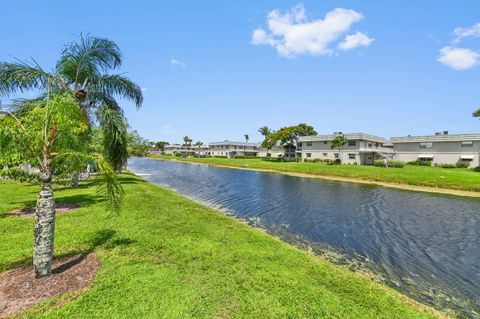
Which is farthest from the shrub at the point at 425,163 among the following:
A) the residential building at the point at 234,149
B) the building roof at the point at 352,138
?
the residential building at the point at 234,149

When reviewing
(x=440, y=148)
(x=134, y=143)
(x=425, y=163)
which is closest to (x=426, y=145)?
(x=440, y=148)

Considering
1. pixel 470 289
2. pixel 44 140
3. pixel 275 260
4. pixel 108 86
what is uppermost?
pixel 108 86

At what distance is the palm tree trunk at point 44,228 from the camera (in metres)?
5.43

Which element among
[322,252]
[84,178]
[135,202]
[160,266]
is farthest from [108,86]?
[322,252]

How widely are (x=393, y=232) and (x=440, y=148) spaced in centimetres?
4557

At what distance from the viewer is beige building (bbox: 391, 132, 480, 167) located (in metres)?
42.2

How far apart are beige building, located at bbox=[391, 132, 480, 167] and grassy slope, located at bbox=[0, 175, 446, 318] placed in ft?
169

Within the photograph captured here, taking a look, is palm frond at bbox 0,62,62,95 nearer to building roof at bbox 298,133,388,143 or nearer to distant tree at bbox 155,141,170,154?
building roof at bbox 298,133,388,143

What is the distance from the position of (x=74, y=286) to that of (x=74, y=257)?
5.65 ft

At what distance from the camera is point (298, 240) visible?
10.9 metres

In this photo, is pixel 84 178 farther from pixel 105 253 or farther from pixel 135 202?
pixel 105 253

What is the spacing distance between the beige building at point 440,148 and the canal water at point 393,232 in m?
29.0

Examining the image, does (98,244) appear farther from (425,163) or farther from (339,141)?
(425,163)

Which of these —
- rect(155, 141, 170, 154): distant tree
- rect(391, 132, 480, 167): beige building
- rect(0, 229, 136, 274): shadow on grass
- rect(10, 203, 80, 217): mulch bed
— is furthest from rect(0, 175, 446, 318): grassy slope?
rect(155, 141, 170, 154): distant tree
